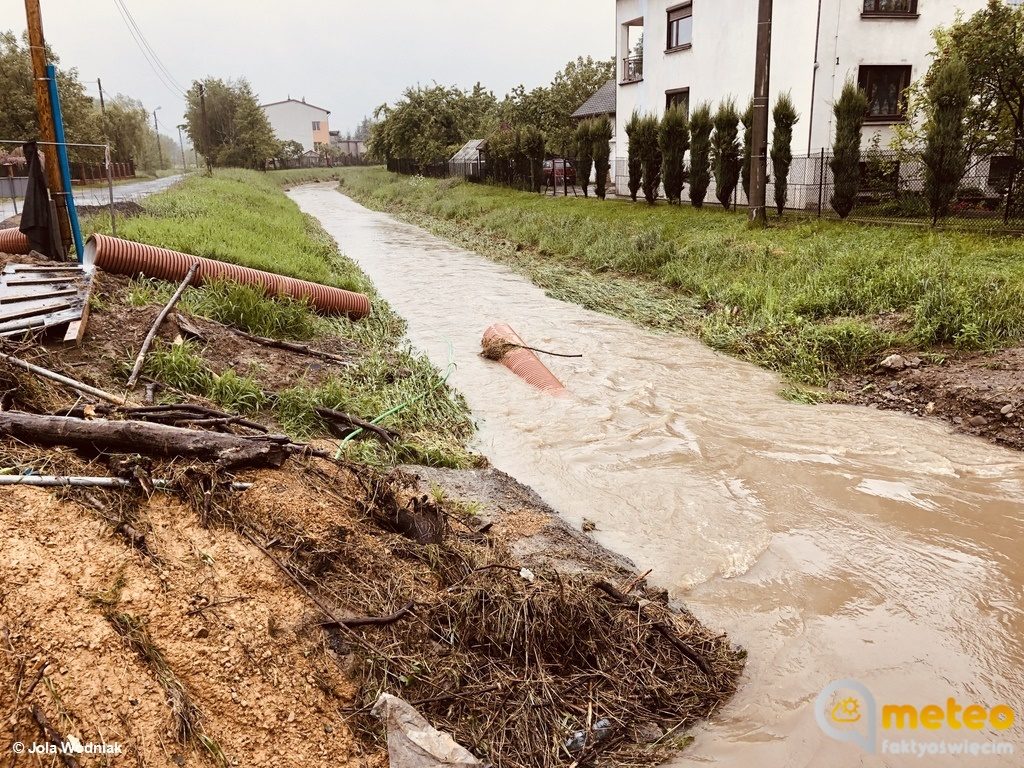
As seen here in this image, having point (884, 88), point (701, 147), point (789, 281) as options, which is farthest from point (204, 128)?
point (789, 281)

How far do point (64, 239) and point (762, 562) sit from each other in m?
10.7

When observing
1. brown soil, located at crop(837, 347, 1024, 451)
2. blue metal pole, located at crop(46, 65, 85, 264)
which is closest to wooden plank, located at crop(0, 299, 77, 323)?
blue metal pole, located at crop(46, 65, 85, 264)

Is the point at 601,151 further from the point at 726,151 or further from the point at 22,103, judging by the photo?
the point at 22,103

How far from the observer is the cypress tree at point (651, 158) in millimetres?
22906

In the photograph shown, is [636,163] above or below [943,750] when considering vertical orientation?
above

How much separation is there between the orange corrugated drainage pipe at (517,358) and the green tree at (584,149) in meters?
18.1

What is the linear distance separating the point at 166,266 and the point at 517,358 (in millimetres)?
4678

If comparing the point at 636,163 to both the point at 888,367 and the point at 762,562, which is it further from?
the point at 762,562

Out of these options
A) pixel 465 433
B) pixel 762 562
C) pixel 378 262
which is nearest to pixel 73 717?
pixel 762 562

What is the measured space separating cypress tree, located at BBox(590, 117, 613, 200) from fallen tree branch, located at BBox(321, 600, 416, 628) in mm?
24363

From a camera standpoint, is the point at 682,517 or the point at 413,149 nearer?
the point at 682,517

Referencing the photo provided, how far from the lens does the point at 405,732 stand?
3.20m

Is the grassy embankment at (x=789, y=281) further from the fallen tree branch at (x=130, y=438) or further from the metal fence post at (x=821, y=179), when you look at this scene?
the fallen tree branch at (x=130, y=438)

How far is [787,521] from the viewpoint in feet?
19.8
